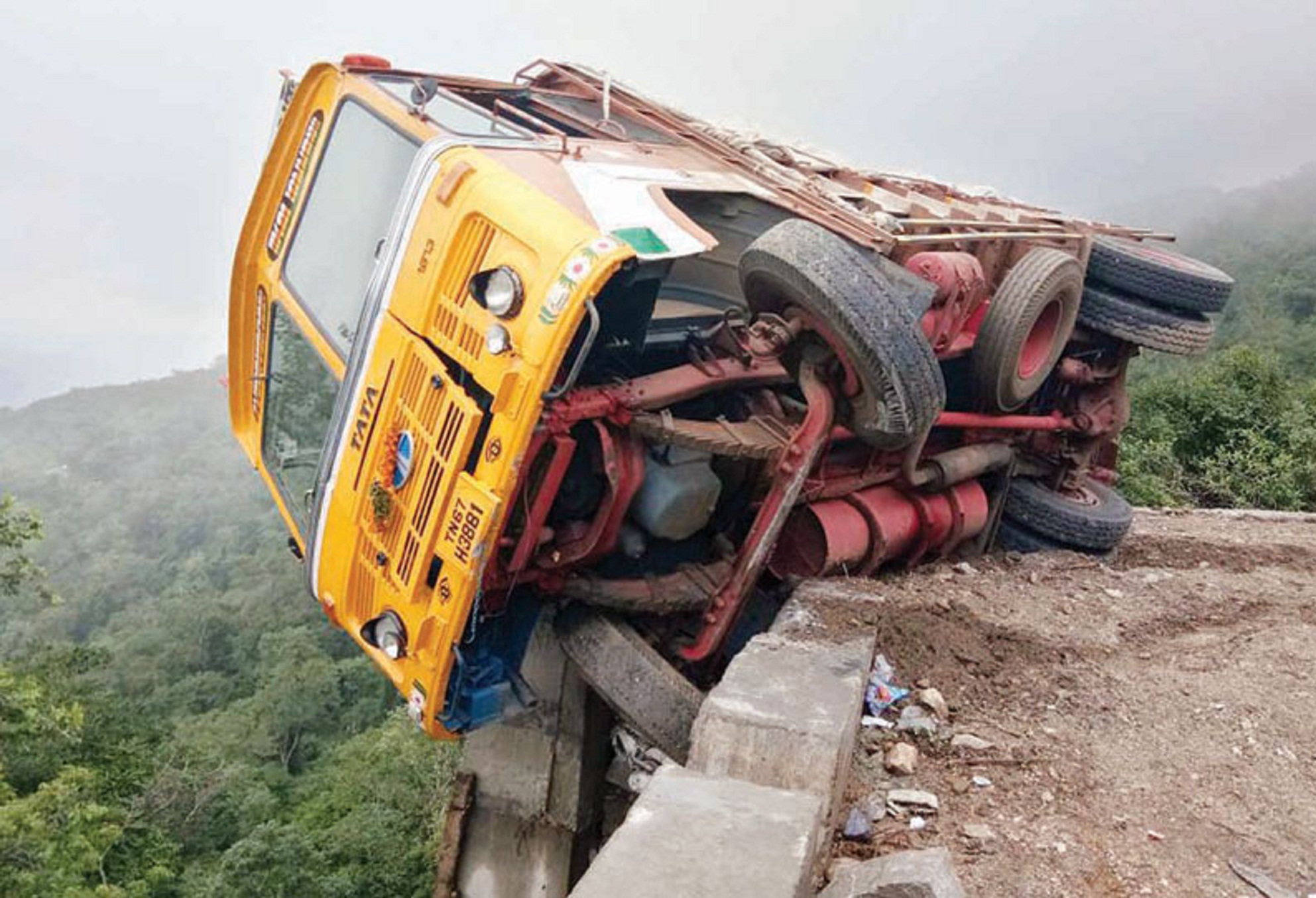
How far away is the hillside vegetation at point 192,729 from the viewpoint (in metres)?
10.5

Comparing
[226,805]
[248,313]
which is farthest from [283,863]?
[248,313]

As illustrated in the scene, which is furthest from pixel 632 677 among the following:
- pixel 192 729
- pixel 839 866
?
pixel 192 729

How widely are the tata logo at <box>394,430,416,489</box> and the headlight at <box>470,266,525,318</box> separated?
1.53 ft

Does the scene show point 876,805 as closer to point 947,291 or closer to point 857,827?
point 857,827

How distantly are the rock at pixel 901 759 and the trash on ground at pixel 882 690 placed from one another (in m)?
0.17

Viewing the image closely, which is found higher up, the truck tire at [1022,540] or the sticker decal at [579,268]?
the sticker decal at [579,268]

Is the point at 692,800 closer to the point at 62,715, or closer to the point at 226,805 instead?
the point at 62,715

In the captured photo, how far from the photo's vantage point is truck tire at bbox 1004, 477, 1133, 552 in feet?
15.8

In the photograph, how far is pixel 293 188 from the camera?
380 cm

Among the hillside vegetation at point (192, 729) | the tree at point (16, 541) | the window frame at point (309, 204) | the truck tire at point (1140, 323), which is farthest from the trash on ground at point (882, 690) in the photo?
the tree at point (16, 541)

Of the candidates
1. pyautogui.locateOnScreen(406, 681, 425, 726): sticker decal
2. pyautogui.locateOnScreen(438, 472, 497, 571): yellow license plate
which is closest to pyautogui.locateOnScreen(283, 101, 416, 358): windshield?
pyautogui.locateOnScreen(438, 472, 497, 571): yellow license plate

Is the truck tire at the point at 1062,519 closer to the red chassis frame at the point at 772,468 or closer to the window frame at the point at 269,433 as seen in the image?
the red chassis frame at the point at 772,468

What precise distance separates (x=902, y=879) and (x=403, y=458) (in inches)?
70.9

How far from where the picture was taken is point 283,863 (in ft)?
47.3
